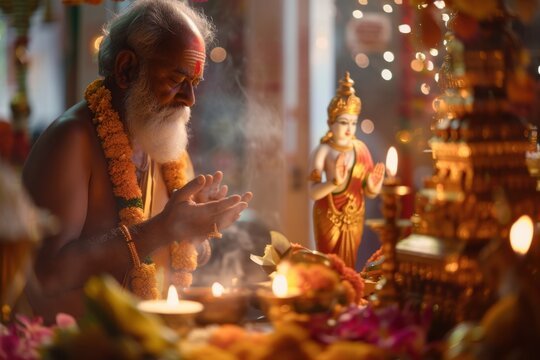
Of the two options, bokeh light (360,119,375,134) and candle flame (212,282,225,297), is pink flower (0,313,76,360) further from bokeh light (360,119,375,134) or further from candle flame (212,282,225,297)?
bokeh light (360,119,375,134)

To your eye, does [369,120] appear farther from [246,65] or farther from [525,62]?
[525,62]

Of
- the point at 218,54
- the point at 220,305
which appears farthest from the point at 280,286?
the point at 218,54

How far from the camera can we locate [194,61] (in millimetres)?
3107

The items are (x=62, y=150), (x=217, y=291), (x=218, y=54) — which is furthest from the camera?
(x=218, y=54)

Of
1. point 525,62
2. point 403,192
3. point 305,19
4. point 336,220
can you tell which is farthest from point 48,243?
point 305,19

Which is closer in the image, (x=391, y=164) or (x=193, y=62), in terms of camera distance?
(x=391, y=164)

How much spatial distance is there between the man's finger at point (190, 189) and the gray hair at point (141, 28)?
610 millimetres

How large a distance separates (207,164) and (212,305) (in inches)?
184

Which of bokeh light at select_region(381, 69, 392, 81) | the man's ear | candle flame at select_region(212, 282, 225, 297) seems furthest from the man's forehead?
bokeh light at select_region(381, 69, 392, 81)

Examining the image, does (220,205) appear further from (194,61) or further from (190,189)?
(194,61)

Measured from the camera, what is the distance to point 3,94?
621 centimetres

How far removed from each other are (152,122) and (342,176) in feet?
2.39

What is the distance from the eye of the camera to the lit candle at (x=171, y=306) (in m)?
1.72

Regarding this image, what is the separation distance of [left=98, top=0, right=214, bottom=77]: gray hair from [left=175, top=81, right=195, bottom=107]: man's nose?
0.17 meters
